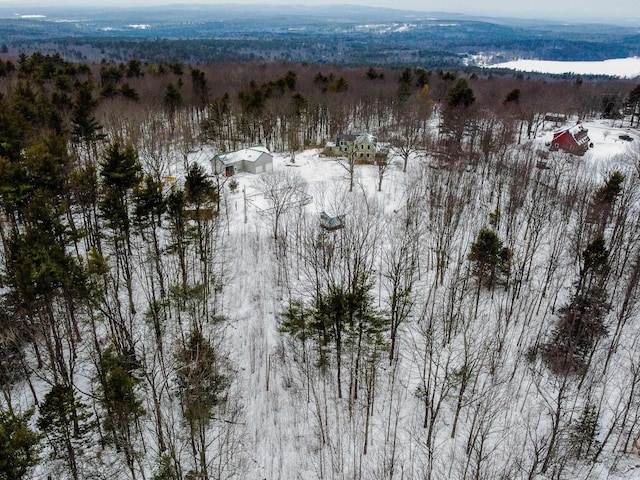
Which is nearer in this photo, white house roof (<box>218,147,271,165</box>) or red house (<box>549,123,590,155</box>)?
white house roof (<box>218,147,271,165</box>)

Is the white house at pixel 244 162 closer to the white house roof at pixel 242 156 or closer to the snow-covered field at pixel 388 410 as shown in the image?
the white house roof at pixel 242 156

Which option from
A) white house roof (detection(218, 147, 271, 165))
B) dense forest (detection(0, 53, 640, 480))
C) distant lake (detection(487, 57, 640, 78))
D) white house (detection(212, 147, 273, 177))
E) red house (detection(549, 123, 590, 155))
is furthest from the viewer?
distant lake (detection(487, 57, 640, 78))

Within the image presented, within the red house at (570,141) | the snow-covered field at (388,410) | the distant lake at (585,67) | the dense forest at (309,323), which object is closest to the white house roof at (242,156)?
the dense forest at (309,323)

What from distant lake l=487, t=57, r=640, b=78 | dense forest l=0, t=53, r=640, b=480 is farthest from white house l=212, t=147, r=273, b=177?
distant lake l=487, t=57, r=640, b=78

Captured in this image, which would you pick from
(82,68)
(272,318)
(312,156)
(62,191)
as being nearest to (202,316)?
(272,318)

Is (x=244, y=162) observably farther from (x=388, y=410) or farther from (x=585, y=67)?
(x=585, y=67)

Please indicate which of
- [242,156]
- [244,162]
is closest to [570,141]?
[244,162]

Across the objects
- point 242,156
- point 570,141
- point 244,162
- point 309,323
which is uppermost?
point 570,141

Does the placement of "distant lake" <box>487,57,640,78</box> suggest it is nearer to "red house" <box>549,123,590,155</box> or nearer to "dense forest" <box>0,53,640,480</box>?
"red house" <box>549,123,590,155</box>
